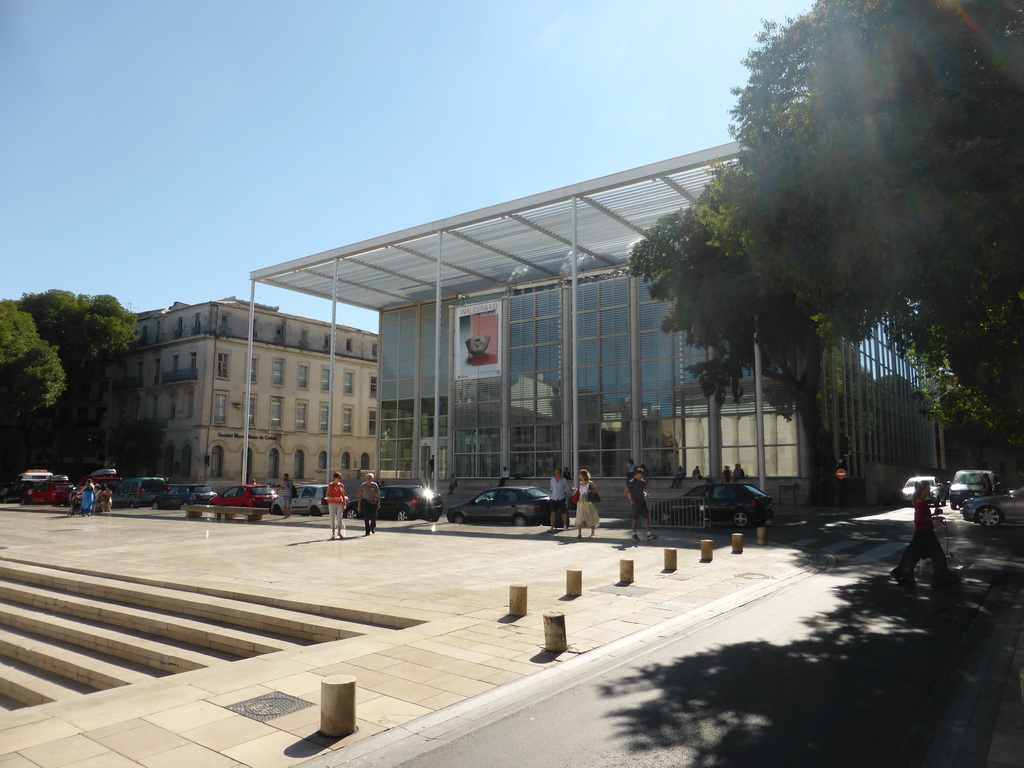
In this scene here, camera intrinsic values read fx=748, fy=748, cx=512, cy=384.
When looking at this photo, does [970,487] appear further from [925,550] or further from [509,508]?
[925,550]

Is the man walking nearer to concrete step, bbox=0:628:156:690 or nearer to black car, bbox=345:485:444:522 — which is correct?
black car, bbox=345:485:444:522

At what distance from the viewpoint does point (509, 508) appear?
82.4ft

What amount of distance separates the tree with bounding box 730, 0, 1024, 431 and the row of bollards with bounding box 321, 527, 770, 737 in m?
5.42

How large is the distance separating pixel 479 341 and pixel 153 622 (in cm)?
2637

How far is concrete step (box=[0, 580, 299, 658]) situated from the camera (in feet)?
26.7

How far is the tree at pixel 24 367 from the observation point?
5169cm

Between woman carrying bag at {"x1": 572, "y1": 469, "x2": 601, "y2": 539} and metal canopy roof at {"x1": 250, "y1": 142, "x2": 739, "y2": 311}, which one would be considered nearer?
woman carrying bag at {"x1": 572, "y1": 469, "x2": 601, "y2": 539}

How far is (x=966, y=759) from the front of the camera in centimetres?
473

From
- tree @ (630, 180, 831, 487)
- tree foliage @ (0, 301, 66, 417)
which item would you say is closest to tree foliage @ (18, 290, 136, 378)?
tree foliage @ (0, 301, 66, 417)

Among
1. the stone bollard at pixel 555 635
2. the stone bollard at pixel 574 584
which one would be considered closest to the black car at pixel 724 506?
the stone bollard at pixel 574 584

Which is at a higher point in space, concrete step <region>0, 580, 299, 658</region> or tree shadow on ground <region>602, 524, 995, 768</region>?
tree shadow on ground <region>602, 524, 995, 768</region>

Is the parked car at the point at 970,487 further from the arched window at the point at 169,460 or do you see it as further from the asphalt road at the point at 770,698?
the arched window at the point at 169,460

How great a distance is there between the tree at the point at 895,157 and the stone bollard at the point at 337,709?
9116 millimetres

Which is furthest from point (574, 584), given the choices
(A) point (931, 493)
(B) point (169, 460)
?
(B) point (169, 460)
